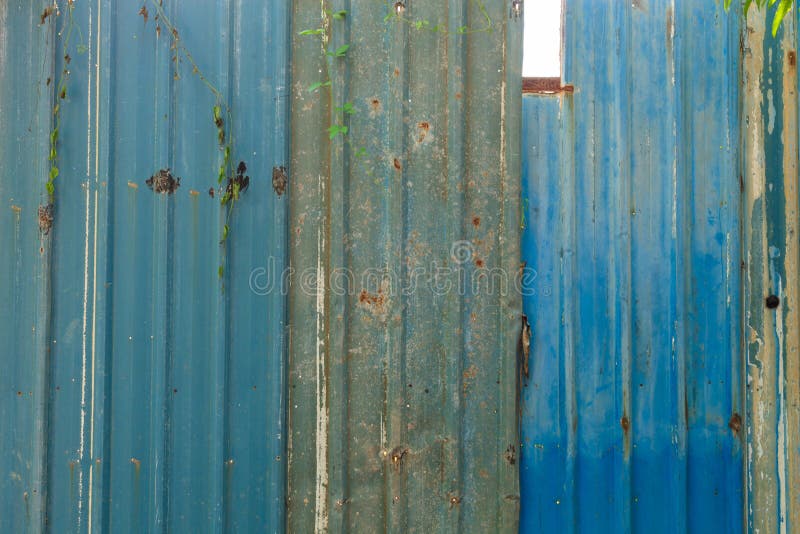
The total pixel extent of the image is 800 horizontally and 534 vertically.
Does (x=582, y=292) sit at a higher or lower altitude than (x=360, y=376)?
higher

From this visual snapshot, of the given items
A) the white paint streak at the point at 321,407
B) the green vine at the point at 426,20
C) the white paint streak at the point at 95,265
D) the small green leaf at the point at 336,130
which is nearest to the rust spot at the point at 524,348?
the white paint streak at the point at 321,407

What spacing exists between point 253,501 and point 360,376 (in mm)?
615

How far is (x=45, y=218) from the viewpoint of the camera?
7.18 feet

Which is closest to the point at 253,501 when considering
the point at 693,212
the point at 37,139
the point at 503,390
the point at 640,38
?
the point at 503,390

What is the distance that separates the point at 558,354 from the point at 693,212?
30.2 inches

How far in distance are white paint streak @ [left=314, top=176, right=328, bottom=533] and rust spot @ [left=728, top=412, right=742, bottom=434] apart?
5.09 ft

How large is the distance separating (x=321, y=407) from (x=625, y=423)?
1158mm

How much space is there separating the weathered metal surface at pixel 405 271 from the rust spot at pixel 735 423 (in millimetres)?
838

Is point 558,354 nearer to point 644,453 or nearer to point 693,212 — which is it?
point 644,453

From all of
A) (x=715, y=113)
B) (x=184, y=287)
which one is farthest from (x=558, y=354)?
(x=184, y=287)

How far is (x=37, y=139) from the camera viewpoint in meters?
2.20

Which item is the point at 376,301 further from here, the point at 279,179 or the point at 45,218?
the point at 45,218

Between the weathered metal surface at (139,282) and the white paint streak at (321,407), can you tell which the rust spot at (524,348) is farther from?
the weathered metal surface at (139,282)

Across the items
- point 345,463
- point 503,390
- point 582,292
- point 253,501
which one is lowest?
point 253,501
